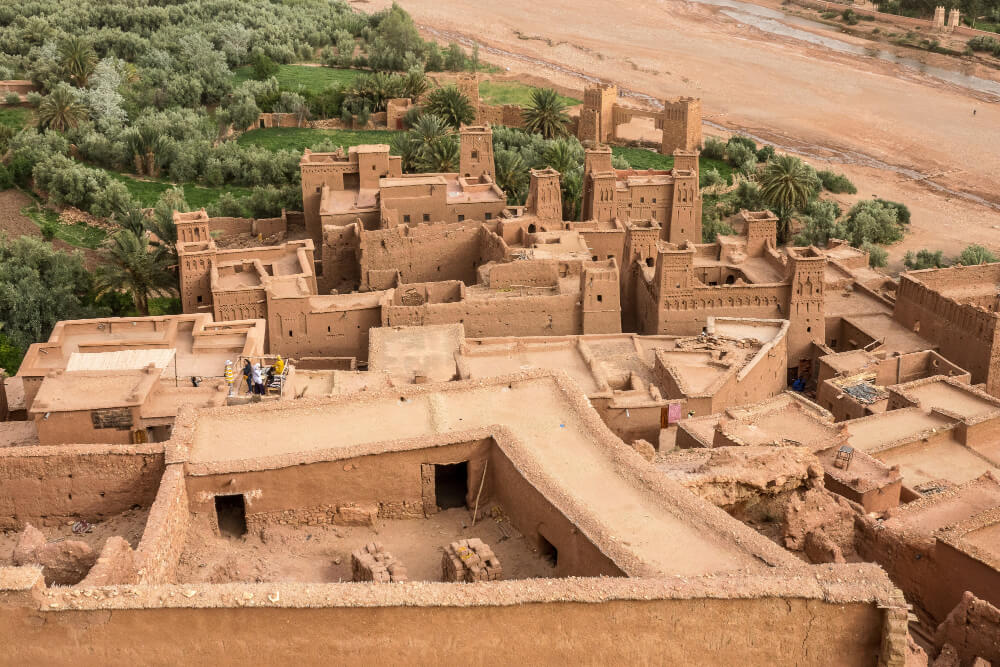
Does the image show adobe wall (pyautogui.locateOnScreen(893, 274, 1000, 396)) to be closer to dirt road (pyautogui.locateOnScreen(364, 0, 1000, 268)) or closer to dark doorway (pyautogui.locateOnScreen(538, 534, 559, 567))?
dirt road (pyautogui.locateOnScreen(364, 0, 1000, 268))

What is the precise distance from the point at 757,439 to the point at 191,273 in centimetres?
1524

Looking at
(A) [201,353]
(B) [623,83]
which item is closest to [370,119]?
(B) [623,83]

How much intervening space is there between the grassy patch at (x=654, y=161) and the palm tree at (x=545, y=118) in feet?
9.23

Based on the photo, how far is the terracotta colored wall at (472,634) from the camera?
1092cm

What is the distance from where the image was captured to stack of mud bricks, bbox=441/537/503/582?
12.8m

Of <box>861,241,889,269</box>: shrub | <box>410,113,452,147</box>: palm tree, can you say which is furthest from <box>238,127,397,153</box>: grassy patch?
<box>861,241,889,269</box>: shrub

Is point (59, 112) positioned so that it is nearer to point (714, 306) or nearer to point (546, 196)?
point (546, 196)

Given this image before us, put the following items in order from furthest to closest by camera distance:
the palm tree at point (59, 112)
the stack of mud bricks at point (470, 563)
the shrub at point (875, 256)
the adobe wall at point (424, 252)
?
the palm tree at point (59, 112)
the shrub at point (875, 256)
the adobe wall at point (424, 252)
the stack of mud bricks at point (470, 563)

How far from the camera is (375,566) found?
12.8 m

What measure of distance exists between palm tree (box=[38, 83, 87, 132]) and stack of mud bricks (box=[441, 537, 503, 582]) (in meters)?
44.5

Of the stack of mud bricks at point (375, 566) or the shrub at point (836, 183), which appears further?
the shrub at point (836, 183)

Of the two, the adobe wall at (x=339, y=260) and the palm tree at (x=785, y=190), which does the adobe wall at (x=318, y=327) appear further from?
the palm tree at (x=785, y=190)

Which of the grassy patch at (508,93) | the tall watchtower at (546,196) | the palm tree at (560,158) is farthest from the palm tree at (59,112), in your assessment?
the tall watchtower at (546,196)

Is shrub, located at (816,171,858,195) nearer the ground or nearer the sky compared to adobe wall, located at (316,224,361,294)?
nearer the ground
